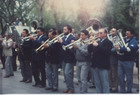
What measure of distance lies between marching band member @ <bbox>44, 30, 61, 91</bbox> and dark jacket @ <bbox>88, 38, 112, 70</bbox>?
69.7 inches

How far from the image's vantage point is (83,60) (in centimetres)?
762

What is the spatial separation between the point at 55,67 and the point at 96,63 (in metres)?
1.92

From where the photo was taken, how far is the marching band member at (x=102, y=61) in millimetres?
6931

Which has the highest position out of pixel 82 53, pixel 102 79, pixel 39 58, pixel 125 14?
pixel 125 14

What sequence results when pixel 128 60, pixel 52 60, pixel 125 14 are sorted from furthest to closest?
pixel 125 14, pixel 52 60, pixel 128 60

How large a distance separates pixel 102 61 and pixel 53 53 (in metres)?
2.16

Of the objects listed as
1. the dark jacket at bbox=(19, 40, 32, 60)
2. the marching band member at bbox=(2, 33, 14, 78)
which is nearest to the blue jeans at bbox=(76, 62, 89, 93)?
the dark jacket at bbox=(19, 40, 32, 60)

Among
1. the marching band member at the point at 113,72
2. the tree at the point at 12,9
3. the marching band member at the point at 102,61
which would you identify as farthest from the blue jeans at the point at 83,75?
the tree at the point at 12,9

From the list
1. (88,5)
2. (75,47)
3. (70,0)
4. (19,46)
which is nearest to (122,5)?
(88,5)

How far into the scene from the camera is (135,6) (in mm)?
16922

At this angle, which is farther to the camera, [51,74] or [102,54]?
[51,74]

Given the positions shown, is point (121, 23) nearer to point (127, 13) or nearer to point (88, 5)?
point (127, 13)

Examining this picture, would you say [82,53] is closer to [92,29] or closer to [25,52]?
[92,29]

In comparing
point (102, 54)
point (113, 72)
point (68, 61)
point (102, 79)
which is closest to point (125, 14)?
point (113, 72)
